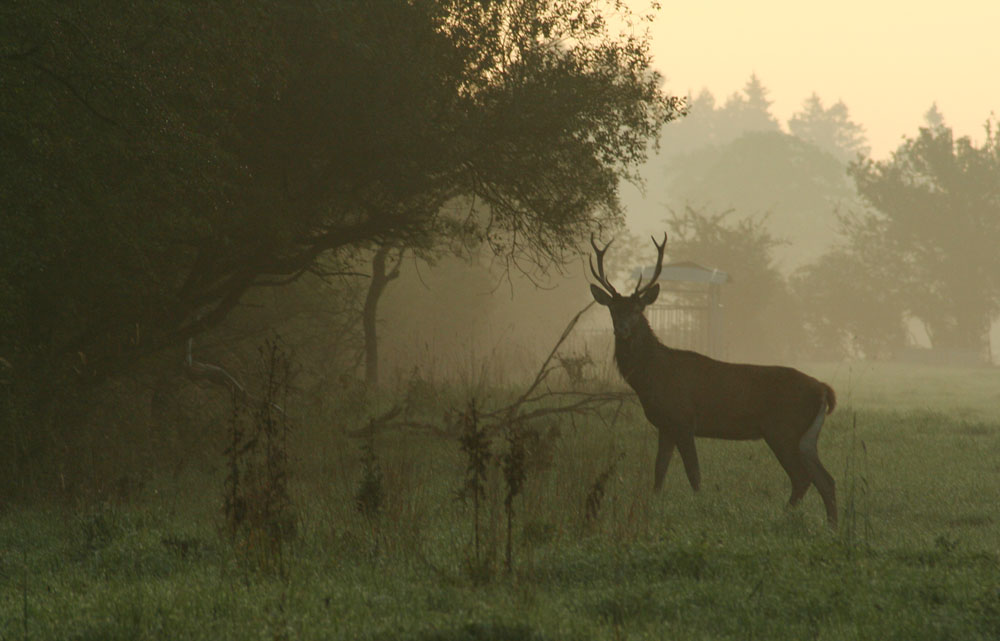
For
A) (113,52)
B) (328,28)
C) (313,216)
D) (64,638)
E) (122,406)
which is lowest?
(64,638)

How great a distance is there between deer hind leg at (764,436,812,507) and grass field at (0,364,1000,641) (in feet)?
1.09

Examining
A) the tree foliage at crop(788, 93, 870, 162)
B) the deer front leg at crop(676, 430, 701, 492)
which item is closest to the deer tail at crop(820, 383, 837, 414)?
the deer front leg at crop(676, 430, 701, 492)

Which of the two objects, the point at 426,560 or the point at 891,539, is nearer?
the point at 426,560

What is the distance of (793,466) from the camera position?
10.4 m

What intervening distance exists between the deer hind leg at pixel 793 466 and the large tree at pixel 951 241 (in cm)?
4293

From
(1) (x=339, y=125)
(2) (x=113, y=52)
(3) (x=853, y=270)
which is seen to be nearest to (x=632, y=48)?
(1) (x=339, y=125)

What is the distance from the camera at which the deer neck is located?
11570mm

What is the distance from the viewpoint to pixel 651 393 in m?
11.3

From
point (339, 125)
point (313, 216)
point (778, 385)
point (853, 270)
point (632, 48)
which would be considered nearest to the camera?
point (778, 385)

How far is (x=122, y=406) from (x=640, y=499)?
22.1ft

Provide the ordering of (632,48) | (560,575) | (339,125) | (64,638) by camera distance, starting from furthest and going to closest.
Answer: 1. (632,48)
2. (339,125)
3. (560,575)
4. (64,638)

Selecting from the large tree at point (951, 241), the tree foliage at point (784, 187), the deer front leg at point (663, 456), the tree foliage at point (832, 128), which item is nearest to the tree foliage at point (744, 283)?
the large tree at point (951, 241)

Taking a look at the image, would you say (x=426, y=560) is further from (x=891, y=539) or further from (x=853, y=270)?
(x=853, y=270)

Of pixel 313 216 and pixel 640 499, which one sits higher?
pixel 313 216
